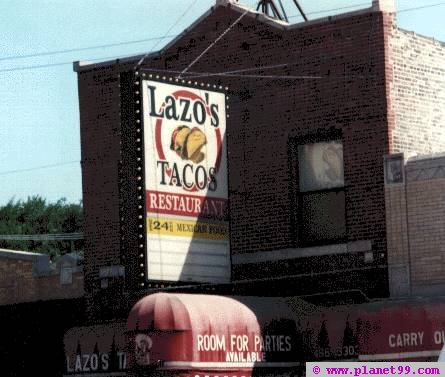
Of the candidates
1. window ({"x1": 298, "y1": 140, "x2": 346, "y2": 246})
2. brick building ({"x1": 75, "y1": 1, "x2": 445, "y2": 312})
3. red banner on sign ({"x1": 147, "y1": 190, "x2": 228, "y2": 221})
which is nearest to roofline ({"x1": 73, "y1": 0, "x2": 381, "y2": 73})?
brick building ({"x1": 75, "y1": 1, "x2": 445, "y2": 312})

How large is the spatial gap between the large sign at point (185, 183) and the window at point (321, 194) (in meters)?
1.66

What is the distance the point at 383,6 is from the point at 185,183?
A: 15.9 feet

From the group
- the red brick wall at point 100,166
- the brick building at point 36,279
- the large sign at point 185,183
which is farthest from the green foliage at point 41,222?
the large sign at point 185,183

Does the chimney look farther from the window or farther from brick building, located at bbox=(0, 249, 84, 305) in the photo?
brick building, located at bbox=(0, 249, 84, 305)

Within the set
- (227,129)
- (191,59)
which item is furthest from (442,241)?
(191,59)

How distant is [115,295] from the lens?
2530 centimetres

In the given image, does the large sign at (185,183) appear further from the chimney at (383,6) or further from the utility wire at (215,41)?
the chimney at (383,6)

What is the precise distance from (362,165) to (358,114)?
94 cm

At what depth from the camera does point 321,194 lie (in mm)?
22984

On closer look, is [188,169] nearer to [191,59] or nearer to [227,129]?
[227,129]

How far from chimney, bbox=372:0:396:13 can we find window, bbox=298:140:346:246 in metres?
2.49

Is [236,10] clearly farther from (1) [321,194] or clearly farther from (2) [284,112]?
(1) [321,194]

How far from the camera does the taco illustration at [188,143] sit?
21.4 m

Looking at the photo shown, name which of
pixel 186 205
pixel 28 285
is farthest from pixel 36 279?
pixel 186 205
